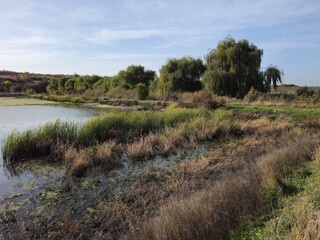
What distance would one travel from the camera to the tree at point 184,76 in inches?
1233

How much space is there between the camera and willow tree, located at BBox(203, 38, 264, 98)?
→ 2570cm

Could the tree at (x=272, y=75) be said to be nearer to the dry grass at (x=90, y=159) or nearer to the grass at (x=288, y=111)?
the grass at (x=288, y=111)

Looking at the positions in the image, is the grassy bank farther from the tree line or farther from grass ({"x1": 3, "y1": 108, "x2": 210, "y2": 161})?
the tree line

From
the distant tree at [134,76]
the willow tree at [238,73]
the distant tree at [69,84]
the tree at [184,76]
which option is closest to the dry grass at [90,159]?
the willow tree at [238,73]

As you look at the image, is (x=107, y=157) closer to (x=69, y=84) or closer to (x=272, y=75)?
(x=272, y=75)

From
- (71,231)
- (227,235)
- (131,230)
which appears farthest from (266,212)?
(71,231)

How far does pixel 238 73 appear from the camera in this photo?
2595cm

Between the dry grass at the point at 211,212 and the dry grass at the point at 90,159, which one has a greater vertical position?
the dry grass at the point at 211,212

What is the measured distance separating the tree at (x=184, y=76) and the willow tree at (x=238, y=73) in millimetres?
5107

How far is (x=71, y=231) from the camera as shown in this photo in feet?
15.1

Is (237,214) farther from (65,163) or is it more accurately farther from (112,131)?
(112,131)

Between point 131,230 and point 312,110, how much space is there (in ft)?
49.1

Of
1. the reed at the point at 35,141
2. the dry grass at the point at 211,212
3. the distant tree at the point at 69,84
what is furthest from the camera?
the distant tree at the point at 69,84

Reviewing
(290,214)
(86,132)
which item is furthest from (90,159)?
(290,214)
